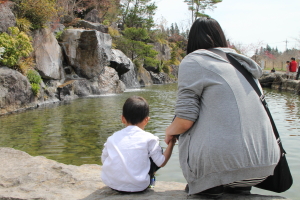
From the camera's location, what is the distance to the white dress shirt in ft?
7.68

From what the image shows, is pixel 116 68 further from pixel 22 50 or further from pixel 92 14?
pixel 22 50

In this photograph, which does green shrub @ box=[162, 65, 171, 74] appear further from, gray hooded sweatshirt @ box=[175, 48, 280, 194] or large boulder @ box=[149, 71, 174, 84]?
gray hooded sweatshirt @ box=[175, 48, 280, 194]

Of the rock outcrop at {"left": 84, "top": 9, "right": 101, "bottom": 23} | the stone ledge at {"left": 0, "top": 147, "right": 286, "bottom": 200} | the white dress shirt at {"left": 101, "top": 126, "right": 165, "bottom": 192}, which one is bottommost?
the stone ledge at {"left": 0, "top": 147, "right": 286, "bottom": 200}

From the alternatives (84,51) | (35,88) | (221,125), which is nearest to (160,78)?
(84,51)

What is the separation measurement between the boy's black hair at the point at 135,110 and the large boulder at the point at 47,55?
12.9m

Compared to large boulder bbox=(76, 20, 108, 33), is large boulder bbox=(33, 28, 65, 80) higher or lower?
lower

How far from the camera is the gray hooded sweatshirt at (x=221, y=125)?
1872 millimetres

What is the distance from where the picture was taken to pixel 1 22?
11688 mm

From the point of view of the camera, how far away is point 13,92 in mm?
10242

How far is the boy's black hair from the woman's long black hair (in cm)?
68

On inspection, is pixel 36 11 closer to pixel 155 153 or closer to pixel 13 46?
pixel 13 46

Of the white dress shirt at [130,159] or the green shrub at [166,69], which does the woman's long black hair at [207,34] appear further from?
the green shrub at [166,69]

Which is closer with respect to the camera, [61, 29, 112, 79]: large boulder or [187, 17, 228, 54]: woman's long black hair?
[187, 17, 228, 54]: woman's long black hair

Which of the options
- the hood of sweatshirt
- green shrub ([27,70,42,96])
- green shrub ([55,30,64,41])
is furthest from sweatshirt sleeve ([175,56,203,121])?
green shrub ([55,30,64,41])
